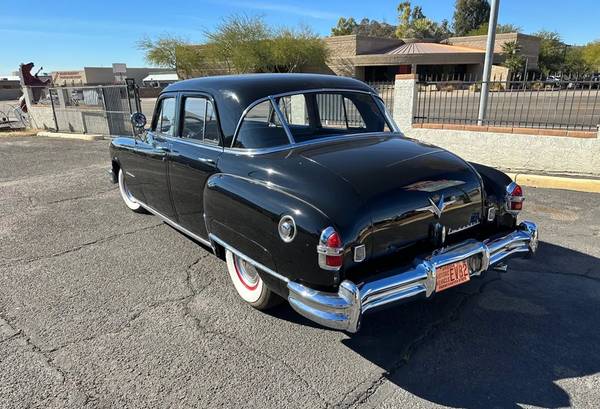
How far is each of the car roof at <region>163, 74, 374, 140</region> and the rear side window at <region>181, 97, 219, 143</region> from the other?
0.33 feet

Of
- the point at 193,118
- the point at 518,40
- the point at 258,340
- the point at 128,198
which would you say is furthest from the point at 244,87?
the point at 518,40

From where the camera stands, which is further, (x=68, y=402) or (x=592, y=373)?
(x=592, y=373)

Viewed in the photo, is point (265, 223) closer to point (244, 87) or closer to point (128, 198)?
point (244, 87)

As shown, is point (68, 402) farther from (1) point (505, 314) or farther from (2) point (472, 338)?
(1) point (505, 314)

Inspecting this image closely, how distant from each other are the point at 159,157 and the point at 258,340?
2.21 m

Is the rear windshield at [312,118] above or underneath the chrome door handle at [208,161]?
above

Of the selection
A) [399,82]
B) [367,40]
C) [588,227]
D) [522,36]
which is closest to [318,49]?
[367,40]

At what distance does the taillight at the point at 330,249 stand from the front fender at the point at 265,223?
38 millimetres

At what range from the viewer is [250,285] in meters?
3.41

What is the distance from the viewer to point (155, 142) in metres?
4.43

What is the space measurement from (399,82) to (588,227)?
4.76m

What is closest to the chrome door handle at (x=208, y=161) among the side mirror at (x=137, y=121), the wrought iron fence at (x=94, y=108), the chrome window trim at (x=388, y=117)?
the chrome window trim at (x=388, y=117)

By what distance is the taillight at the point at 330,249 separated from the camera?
2.47m

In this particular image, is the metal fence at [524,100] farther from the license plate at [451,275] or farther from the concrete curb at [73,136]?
the concrete curb at [73,136]
